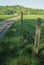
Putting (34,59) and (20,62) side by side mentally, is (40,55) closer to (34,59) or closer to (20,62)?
(34,59)

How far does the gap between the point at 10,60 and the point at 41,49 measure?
6.83 feet

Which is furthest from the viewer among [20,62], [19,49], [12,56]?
[19,49]

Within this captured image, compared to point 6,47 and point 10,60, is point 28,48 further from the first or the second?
point 10,60

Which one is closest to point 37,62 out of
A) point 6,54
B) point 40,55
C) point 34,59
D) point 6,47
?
point 34,59

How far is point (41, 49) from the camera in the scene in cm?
921

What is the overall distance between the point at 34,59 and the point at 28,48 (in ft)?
5.07

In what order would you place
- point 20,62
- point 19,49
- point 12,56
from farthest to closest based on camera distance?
point 19,49 → point 12,56 → point 20,62

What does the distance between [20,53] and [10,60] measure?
0.92m

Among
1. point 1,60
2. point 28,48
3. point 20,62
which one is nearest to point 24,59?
point 20,62

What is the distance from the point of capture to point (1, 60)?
7.59 metres

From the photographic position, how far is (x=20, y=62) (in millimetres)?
7418

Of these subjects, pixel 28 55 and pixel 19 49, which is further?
pixel 19 49

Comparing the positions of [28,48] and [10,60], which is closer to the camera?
[10,60]

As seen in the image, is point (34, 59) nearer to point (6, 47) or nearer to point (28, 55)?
point (28, 55)
